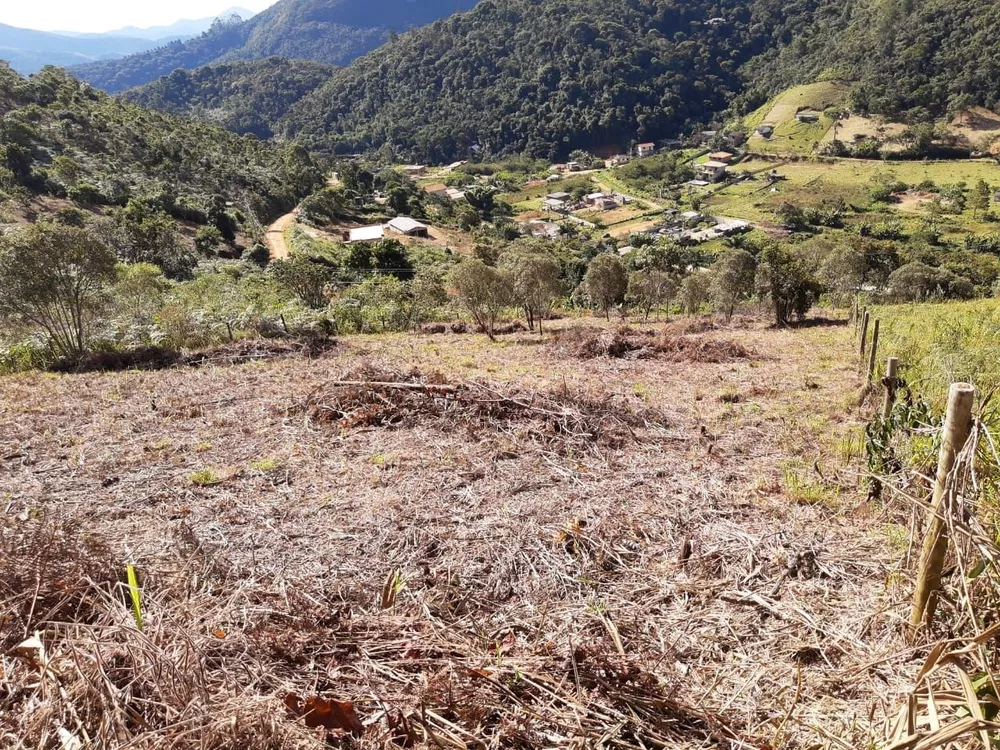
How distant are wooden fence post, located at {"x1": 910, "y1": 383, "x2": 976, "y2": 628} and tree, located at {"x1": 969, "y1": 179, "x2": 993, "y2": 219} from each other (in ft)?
272

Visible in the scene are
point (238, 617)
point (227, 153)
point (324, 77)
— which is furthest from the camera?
point (324, 77)

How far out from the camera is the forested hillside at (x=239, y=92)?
136 metres

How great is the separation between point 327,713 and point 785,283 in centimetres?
2217

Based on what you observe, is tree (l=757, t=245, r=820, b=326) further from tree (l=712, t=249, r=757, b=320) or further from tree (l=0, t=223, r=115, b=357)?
tree (l=0, t=223, r=115, b=357)

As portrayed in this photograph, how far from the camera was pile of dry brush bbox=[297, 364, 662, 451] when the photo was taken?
6.87m

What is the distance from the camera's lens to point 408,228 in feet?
186

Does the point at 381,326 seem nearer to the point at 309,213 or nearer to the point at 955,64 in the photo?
the point at 309,213

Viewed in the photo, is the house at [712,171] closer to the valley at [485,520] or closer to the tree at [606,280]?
the valley at [485,520]

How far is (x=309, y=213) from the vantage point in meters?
56.6

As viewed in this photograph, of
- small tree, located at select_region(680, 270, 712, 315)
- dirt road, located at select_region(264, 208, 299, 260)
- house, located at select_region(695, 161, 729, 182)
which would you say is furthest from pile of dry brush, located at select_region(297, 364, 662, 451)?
house, located at select_region(695, 161, 729, 182)

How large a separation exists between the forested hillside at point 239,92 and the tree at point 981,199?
14019cm

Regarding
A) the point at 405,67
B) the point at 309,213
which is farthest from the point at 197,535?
the point at 405,67

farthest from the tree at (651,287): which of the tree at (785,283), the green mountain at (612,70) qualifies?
the green mountain at (612,70)

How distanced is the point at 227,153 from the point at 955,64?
413 feet
